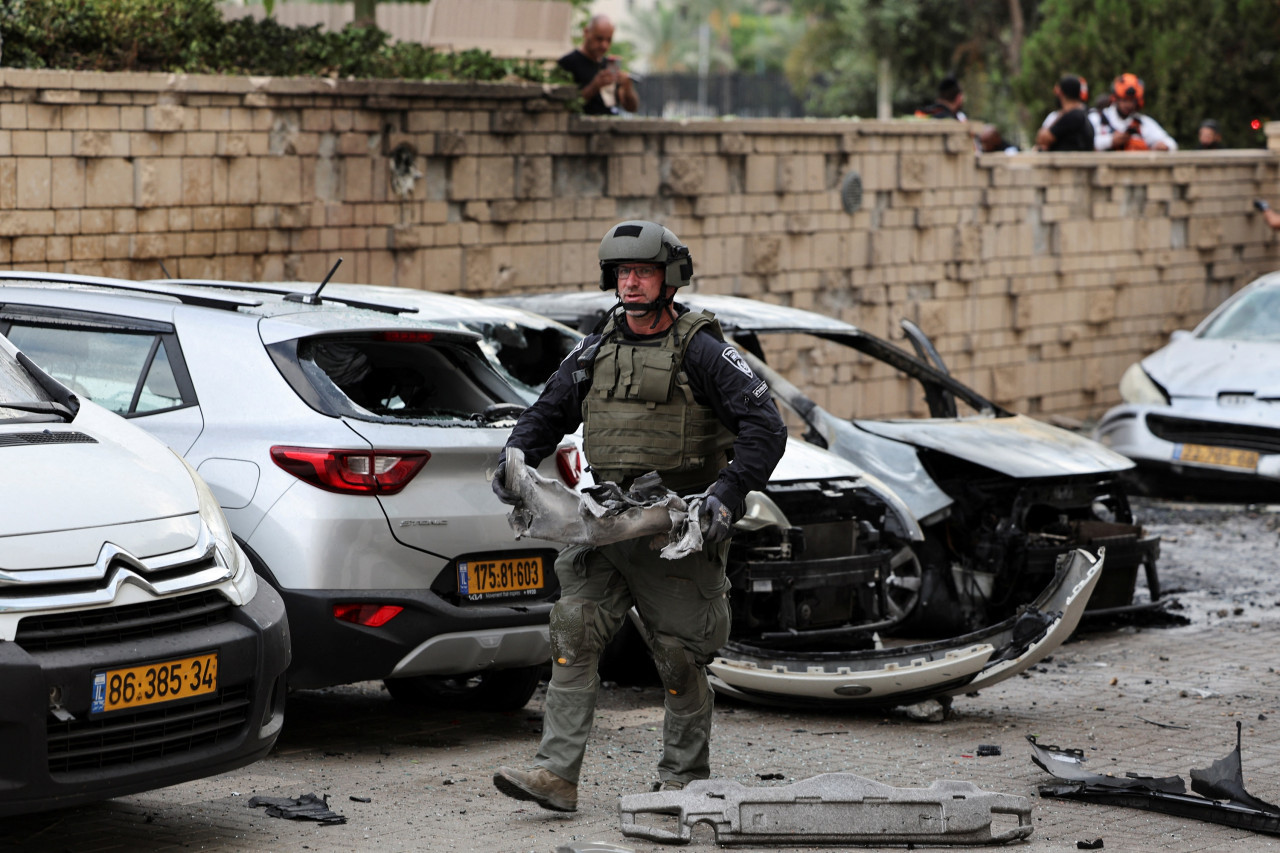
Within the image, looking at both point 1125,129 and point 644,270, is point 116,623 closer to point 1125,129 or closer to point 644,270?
point 644,270

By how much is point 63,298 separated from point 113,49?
17.0ft

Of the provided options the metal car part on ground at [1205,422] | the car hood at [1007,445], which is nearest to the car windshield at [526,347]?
the car hood at [1007,445]

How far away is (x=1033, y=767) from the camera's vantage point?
6.29 metres

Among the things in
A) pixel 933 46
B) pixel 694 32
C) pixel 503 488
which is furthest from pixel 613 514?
pixel 694 32

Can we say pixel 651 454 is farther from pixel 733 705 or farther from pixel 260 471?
pixel 733 705

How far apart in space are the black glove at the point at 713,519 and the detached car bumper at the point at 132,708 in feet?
4.15

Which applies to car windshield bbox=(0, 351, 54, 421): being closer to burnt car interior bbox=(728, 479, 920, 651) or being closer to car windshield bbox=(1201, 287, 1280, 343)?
burnt car interior bbox=(728, 479, 920, 651)

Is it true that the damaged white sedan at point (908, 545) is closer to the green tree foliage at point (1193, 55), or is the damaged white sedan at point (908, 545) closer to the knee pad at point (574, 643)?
the knee pad at point (574, 643)

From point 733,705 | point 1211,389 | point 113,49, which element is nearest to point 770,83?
point 1211,389

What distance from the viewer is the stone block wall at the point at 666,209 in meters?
10.5

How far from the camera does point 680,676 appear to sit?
17.9 feet

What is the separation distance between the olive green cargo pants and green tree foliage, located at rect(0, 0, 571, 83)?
21.8 feet

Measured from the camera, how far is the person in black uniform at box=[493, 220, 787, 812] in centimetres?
533

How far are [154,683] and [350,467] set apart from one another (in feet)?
4.56
